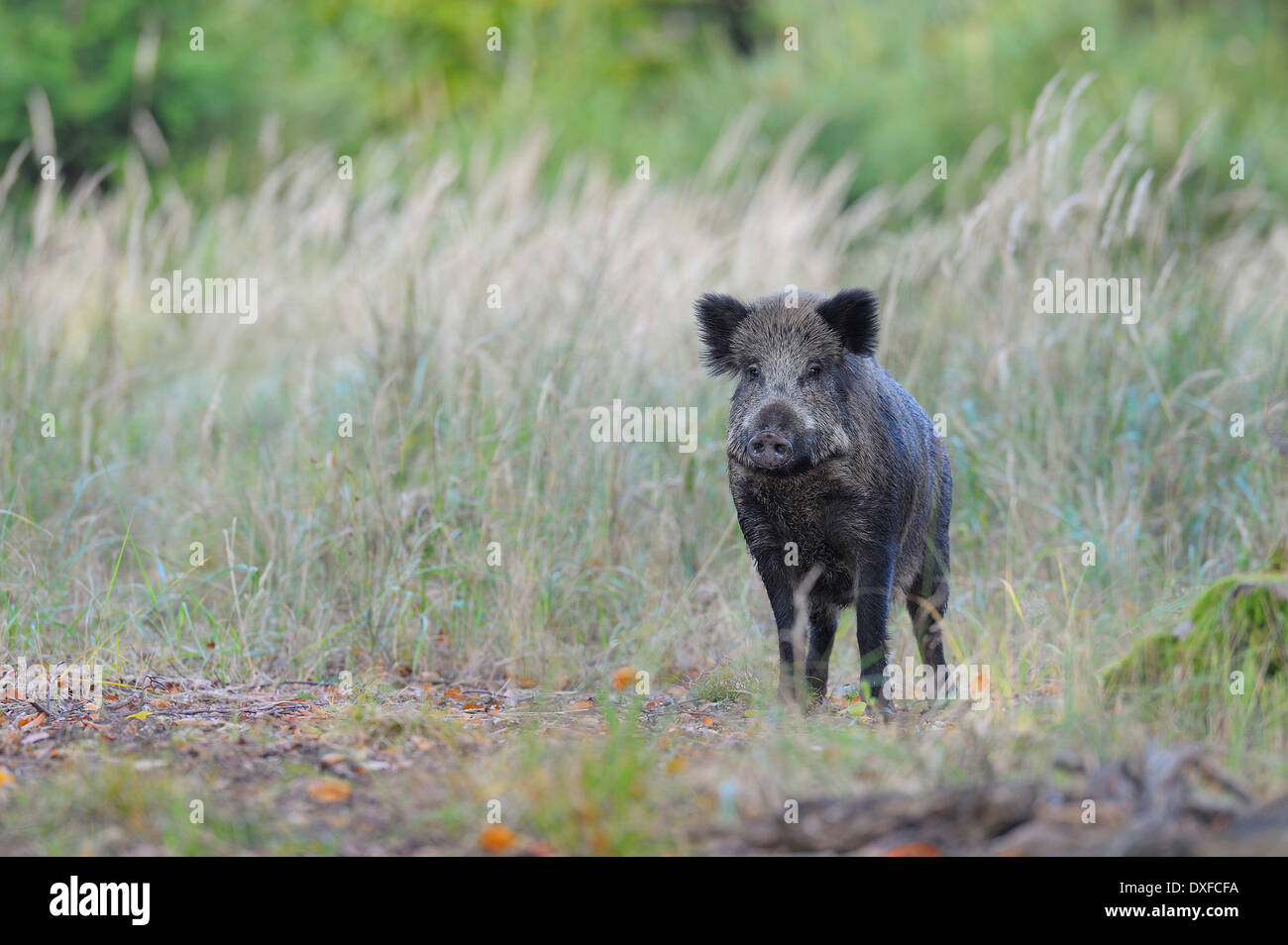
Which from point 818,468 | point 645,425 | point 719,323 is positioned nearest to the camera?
point 818,468

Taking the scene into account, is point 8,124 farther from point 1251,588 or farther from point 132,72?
point 1251,588

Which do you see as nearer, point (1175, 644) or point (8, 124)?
point (1175, 644)

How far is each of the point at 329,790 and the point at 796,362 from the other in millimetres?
2030

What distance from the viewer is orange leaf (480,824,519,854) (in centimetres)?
291

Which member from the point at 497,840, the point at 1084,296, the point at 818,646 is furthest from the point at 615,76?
the point at 497,840

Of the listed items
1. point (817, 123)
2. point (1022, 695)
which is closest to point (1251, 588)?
point (1022, 695)

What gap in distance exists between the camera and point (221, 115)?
47.0 feet

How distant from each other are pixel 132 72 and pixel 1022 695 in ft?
39.3

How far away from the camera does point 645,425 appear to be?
6.01m
